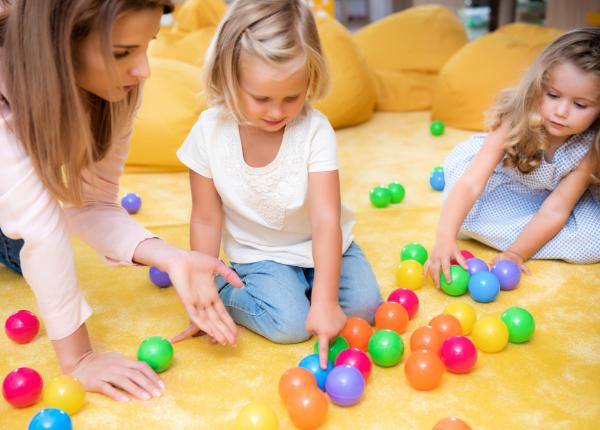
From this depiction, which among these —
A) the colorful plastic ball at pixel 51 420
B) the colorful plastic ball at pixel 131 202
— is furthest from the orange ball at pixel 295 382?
the colorful plastic ball at pixel 131 202

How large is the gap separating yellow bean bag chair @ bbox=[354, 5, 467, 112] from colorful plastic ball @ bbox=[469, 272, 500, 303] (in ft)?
6.28

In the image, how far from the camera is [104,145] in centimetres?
138

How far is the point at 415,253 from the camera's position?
5.68 feet

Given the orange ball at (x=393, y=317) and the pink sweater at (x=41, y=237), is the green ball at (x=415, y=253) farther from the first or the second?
the pink sweater at (x=41, y=237)

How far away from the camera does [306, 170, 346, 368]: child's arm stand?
4.26 feet

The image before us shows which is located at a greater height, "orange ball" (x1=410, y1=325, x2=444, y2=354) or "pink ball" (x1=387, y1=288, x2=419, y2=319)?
"orange ball" (x1=410, y1=325, x2=444, y2=354)

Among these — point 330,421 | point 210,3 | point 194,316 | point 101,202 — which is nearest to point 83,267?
point 101,202

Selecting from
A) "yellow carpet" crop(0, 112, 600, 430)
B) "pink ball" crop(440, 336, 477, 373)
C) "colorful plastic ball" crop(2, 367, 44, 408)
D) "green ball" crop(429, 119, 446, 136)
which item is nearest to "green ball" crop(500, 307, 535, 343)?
"yellow carpet" crop(0, 112, 600, 430)

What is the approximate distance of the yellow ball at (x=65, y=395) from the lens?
1178 mm

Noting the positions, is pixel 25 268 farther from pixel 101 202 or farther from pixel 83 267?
pixel 83 267

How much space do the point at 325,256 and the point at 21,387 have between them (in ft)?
2.01

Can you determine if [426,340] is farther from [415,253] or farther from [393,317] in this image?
[415,253]

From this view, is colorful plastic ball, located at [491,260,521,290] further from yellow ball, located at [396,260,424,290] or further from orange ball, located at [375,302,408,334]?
orange ball, located at [375,302,408,334]

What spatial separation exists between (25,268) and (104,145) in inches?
12.2
